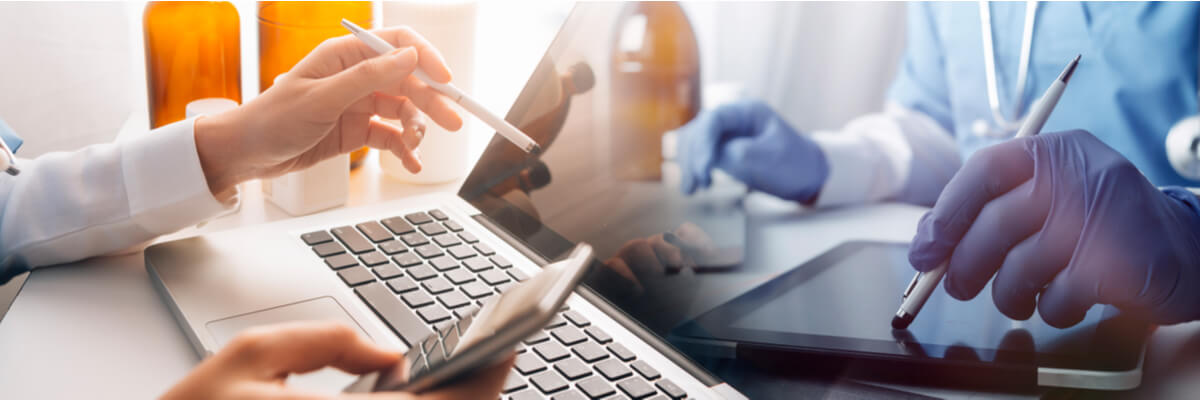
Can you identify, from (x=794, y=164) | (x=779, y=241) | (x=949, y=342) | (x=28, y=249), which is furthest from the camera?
(x=794, y=164)

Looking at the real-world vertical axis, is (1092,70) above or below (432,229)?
above

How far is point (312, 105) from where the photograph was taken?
0.48 m

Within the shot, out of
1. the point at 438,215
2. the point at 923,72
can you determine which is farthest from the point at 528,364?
the point at 923,72

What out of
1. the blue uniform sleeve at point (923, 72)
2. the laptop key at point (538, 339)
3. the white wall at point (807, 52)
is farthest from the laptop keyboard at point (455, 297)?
the blue uniform sleeve at point (923, 72)

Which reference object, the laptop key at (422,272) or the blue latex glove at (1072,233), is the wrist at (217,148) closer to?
the laptop key at (422,272)

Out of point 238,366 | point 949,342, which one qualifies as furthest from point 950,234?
point 238,366

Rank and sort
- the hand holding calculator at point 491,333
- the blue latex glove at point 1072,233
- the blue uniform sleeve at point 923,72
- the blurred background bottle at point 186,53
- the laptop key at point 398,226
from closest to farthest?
the hand holding calculator at point 491,333 < the blue latex glove at point 1072,233 < the laptop key at point 398,226 < the blurred background bottle at point 186,53 < the blue uniform sleeve at point 923,72

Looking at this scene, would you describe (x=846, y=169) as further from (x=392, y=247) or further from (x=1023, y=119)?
(x=392, y=247)

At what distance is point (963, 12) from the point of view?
842 millimetres

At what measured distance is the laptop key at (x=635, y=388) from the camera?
36 cm

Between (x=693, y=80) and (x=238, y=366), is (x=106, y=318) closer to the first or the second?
(x=238, y=366)

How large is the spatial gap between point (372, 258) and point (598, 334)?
170 millimetres

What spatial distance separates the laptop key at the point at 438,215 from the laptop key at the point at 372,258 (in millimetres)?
66

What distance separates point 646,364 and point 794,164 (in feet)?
1.57
